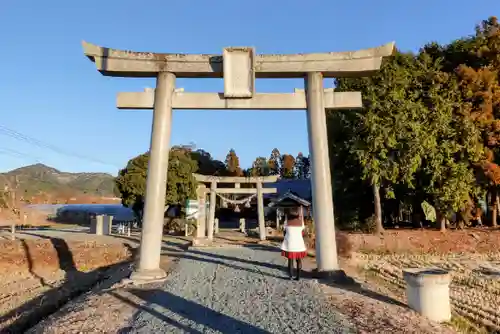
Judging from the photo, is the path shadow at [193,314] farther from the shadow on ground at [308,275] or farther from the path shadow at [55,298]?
the shadow on ground at [308,275]

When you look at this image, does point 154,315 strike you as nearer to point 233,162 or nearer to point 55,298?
point 55,298

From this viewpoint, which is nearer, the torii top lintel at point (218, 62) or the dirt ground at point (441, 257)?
the torii top lintel at point (218, 62)

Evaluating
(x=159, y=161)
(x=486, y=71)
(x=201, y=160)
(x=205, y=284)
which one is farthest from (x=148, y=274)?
(x=201, y=160)

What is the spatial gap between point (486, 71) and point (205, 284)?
16888 millimetres

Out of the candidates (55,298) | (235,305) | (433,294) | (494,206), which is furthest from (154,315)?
(494,206)

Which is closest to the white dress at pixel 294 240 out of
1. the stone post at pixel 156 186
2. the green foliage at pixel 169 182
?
the stone post at pixel 156 186

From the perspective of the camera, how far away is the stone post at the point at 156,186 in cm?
846

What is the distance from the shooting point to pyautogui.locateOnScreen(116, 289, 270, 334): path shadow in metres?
5.18

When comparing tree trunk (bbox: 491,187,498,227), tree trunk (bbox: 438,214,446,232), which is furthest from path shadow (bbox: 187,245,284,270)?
tree trunk (bbox: 491,187,498,227)

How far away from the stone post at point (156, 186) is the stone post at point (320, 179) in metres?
3.18

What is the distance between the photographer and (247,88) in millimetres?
8812

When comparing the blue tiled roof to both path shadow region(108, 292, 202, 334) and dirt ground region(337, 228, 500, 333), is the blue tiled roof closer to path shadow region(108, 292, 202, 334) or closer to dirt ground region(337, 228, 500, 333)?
dirt ground region(337, 228, 500, 333)

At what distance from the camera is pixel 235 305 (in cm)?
636

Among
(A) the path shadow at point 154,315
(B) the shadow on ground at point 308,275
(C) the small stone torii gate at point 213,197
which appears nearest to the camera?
(A) the path shadow at point 154,315
